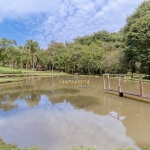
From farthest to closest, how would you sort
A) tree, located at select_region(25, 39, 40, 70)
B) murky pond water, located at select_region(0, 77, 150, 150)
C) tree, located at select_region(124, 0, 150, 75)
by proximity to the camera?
tree, located at select_region(25, 39, 40, 70) → tree, located at select_region(124, 0, 150, 75) → murky pond water, located at select_region(0, 77, 150, 150)

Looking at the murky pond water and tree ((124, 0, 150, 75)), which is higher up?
tree ((124, 0, 150, 75))

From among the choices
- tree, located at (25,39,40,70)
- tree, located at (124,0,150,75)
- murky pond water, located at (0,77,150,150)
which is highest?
tree, located at (25,39,40,70)

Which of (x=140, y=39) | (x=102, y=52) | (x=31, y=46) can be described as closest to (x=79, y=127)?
A: (x=140, y=39)

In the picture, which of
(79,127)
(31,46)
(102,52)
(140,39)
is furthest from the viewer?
(31,46)

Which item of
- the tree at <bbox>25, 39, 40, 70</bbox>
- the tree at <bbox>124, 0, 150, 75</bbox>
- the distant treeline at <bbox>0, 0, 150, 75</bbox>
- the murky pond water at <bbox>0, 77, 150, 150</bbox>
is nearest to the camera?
the murky pond water at <bbox>0, 77, 150, 150</bbox>

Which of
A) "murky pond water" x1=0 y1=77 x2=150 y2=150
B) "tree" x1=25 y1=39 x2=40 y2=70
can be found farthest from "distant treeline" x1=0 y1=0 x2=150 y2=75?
"murky pond water" x1=0 y1=77 x2=150 y2=150

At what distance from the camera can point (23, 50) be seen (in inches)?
2598

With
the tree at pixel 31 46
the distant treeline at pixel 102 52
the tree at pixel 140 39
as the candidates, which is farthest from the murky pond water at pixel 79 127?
the tree at pixel 31 46

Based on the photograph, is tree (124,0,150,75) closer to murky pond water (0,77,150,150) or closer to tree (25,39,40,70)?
murky pond water (0,77,150,150)

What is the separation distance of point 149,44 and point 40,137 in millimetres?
24954

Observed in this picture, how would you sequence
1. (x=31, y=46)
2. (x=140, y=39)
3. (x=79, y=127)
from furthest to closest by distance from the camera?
(x=31, y=46) < (x=140, y=39) < (x=79, y=127)

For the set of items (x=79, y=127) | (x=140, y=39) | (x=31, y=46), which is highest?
(x=31, y=46)

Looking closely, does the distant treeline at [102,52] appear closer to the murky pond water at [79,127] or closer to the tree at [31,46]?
the tree at [31,46]

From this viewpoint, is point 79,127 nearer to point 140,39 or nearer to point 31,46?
point 140,39
